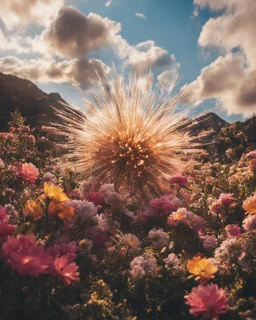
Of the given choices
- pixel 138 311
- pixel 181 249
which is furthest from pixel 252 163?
pixel 138 311

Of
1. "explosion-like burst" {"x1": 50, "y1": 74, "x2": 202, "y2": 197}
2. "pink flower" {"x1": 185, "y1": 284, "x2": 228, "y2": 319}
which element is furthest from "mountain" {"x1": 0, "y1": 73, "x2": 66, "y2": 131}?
"pink flower" {"x1": 185, "y1": 284, "x2": 228, "y2": 319}

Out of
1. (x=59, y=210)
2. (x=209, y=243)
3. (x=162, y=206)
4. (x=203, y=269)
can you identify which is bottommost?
(x=203, y=269)

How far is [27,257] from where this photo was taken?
4.67 ft

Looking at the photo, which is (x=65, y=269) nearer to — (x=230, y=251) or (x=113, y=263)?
(x=113, y=263)

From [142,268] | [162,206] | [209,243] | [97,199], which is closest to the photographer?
[142,268]

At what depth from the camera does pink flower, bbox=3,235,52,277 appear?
55.0 inches

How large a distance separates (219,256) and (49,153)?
6.54 metres

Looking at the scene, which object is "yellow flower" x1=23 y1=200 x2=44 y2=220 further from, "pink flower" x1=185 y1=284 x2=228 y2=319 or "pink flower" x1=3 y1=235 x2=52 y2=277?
"pink flower" x1=185 y1=284 x2=228 y2=319

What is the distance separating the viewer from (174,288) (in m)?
1.89

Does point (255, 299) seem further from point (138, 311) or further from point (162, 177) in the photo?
point (162, 177)

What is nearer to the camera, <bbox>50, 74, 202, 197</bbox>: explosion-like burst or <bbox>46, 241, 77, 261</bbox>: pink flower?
<bbox>46, 241, 77, 261</bbox>: pink flower

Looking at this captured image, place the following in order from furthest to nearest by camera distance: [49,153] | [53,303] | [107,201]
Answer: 1. [49,153]
2. [107,201]
3. [53,303]

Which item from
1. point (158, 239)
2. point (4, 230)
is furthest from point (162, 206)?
point (4, 230)

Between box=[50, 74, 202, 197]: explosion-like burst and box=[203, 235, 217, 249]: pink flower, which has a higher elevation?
box=[50, 74, 202, 197]: explosion-like burst
